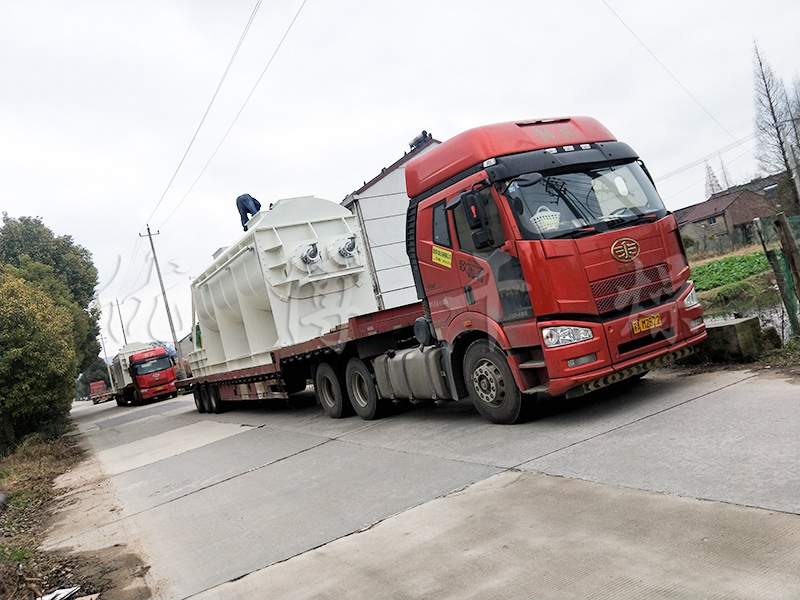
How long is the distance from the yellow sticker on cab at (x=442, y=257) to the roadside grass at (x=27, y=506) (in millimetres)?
4926

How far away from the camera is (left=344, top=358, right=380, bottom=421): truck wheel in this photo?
9.88 meters

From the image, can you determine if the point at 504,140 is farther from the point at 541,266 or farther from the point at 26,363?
the point at 26,363

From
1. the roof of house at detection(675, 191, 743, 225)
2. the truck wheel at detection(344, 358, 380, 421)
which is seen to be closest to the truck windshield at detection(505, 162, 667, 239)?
the truck wheel at detection(344, 358, 380, 421)

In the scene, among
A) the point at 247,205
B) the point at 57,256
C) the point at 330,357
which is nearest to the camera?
the point at 330,357

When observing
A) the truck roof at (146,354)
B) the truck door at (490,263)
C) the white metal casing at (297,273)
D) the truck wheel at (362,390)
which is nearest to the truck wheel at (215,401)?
the white metal casing at (297,273)

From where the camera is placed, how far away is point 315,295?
12.8 meters

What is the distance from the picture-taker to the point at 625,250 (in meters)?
6.77

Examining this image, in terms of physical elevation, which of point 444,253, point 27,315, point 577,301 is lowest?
point 577,301

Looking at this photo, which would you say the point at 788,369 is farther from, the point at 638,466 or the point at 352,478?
the point at 352,478

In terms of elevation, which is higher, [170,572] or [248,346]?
[248,346]

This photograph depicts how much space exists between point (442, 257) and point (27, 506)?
6.77 meters

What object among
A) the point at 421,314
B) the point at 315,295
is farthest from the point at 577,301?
the point at 315,295

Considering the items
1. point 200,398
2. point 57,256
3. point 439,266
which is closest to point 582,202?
point 439,266

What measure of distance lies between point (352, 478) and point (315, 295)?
6529 millimetres
